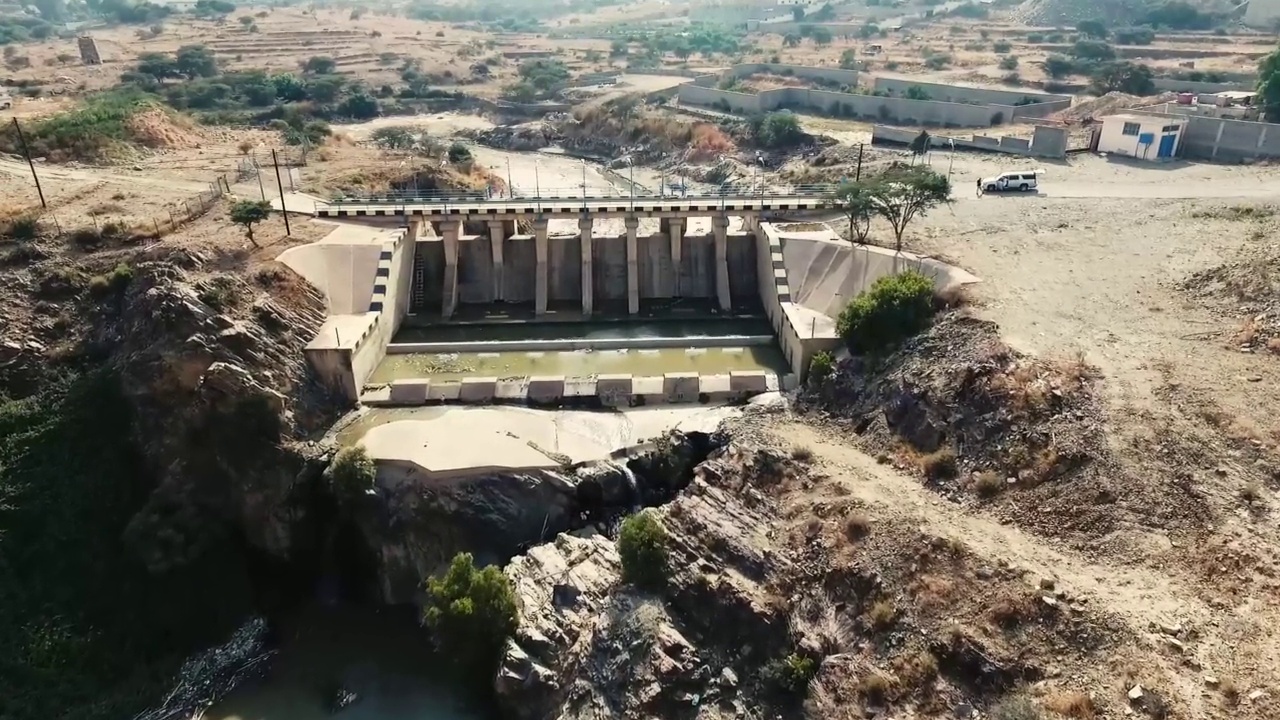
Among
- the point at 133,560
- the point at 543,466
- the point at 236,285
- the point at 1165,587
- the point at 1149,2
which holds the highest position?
the point at 1149,2

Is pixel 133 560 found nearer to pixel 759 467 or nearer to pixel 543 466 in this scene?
pixel 543 466

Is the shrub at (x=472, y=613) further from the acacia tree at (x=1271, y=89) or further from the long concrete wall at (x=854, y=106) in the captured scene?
the long concrete wall at (x=854, y=106)

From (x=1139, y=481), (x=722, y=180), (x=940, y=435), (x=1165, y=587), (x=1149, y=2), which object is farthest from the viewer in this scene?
(x=1149, y=2)

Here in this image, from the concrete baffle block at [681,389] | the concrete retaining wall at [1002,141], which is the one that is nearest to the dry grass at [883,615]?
the concrete baffle block at [681,389]

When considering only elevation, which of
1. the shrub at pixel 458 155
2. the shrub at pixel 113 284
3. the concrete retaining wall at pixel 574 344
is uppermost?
the shrub at pixel 113 284

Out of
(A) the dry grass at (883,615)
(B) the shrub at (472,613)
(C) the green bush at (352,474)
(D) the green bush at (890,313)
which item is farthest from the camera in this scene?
(D) the green bush at (890,313)

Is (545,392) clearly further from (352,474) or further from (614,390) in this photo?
(352,474)

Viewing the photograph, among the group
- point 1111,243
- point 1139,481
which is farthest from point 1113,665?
point 1111,243
